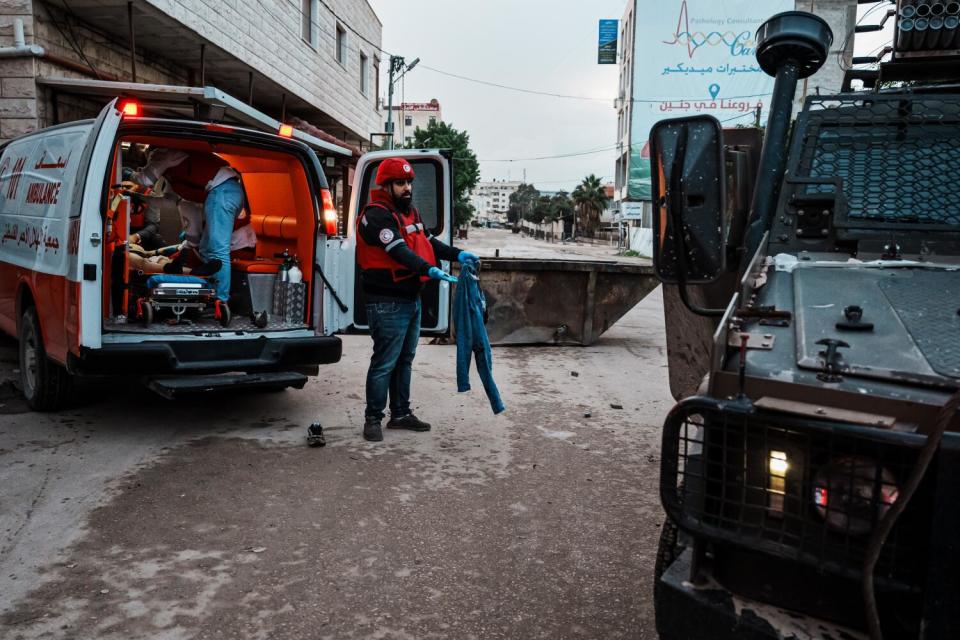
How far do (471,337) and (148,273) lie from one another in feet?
11.1

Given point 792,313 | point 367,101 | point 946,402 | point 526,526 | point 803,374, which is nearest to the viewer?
point 946,402

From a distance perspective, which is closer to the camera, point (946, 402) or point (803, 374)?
point (946, 402)

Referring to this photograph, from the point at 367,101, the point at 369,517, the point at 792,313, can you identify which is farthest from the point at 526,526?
the point at 367,101

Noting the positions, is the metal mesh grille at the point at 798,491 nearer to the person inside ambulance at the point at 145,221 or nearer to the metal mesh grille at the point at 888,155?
the metal mesh grille at the point at 888,155

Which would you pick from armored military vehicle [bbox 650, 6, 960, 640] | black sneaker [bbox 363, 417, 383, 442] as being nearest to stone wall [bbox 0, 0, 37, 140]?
black sneaker [bbox 363, 417, 383, 442]

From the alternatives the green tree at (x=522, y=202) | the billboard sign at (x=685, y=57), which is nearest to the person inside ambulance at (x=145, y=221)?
the billboard sign at (x=685, y=57)

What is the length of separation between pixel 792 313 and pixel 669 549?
0.80 m

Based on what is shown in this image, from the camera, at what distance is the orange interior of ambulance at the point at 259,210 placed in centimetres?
573

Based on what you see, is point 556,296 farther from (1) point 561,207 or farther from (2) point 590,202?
(1) point 561,207

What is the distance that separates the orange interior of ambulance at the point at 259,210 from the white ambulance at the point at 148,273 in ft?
0.07

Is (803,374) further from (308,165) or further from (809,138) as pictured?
(308,165)

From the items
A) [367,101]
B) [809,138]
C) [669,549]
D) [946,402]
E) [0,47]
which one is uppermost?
[367,101]

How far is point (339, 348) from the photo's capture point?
5.75 m

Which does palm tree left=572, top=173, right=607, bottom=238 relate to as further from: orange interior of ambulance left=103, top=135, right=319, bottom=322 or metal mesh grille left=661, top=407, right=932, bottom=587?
metal mesh grille left=661, top=407, right=932, bottom=587
